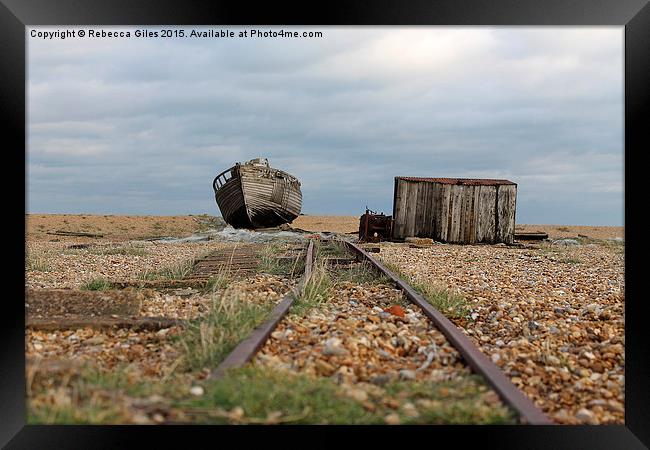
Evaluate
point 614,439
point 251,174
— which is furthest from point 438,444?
point 251,174

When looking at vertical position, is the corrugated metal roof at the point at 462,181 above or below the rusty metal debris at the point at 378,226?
above

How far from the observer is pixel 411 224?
20.2m

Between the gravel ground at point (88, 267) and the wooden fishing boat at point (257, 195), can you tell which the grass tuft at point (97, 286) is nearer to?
the gravel ground at point (88, 267)

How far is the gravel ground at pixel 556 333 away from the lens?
3432 millimetres

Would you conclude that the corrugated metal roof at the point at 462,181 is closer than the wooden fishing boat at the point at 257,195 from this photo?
Yes

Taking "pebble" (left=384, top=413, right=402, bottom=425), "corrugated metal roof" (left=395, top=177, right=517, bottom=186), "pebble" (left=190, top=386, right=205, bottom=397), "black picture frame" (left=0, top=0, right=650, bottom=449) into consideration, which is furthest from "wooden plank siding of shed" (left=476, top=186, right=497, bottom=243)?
"pebble" (left=190, top=386, right=205, bottom=397)

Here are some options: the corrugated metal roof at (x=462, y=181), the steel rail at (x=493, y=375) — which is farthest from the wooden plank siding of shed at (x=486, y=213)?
the steel rail at (x=493, y=375)

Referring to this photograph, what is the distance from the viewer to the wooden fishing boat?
27062 mm

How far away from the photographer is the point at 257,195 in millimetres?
27328

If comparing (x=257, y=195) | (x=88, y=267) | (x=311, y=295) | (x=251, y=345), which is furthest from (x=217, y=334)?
(x=257, y=195)

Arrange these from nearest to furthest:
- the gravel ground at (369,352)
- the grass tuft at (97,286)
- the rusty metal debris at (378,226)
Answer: the gravel ground at (369,352), the grass tuft at (97,286), the rusty metal debris at (378,226)

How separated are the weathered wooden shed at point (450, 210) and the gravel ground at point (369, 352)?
15135 mm

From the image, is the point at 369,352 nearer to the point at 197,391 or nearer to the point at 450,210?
the point at 197,391

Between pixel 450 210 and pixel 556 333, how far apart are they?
51.1 ft
